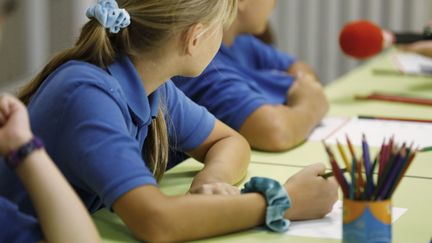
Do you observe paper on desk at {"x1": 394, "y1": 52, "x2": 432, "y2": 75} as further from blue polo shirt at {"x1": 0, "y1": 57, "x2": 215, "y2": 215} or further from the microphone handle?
blue polo shirt at {"x1": 0, "y1": 57, "x2": 215, "y2": 215}

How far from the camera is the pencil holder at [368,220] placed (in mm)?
985

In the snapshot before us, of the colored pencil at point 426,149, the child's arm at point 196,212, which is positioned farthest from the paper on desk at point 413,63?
the child's arm at point 196,212

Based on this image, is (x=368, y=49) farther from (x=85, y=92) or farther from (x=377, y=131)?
(x=85, y=92)

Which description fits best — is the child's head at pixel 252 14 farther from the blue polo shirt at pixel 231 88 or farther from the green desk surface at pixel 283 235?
the green desk surface at pixel 283 235

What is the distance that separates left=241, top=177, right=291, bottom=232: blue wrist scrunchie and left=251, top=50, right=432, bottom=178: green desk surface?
1.21 feet

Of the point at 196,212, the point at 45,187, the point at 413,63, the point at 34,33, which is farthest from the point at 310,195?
the point at 34,33

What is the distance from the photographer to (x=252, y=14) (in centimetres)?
195

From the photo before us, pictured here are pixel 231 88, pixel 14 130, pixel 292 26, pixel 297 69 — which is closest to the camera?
pixel 14 130

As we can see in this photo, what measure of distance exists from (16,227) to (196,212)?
0.75ft

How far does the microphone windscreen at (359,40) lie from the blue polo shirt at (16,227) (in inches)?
53.0

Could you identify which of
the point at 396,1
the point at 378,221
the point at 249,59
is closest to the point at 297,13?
the point at 396,1

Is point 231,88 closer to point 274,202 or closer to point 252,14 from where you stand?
point 252,14

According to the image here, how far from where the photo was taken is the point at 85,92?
1111 mm

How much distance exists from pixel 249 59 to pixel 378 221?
130cm
